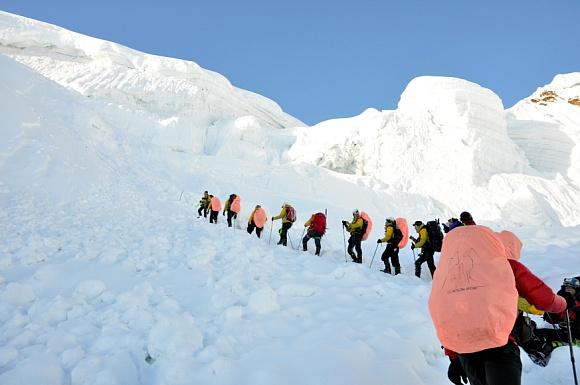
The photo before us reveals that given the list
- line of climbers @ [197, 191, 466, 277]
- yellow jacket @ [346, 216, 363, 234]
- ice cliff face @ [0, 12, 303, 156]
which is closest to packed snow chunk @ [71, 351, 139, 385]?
line of climbers @ [197, 191, 466, 277]

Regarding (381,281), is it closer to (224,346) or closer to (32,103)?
(224,346)

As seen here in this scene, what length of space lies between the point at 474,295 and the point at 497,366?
1.50ft

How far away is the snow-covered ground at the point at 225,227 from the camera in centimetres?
408

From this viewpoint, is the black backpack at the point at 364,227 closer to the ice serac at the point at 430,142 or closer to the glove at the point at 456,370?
the glove at the point at 456,370

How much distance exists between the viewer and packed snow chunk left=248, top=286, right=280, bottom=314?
5.38 meters

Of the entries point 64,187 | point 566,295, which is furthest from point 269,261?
point 64,187

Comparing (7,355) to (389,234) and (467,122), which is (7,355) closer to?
(389,234)

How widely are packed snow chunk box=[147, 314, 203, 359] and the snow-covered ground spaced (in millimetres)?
20

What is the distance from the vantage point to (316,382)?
11.9 feet

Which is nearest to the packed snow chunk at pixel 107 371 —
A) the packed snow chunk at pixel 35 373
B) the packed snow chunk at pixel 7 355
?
the packed snow chunk at pixel 35 373

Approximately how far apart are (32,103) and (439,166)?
93.2ft

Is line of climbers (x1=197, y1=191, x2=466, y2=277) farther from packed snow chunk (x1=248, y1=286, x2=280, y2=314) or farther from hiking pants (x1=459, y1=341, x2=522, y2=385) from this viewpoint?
hiking pants (x1=459, y1=341, x2=522, y2=385)

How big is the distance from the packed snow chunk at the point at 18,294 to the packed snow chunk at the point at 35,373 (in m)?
1.63

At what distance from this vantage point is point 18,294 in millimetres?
5078
